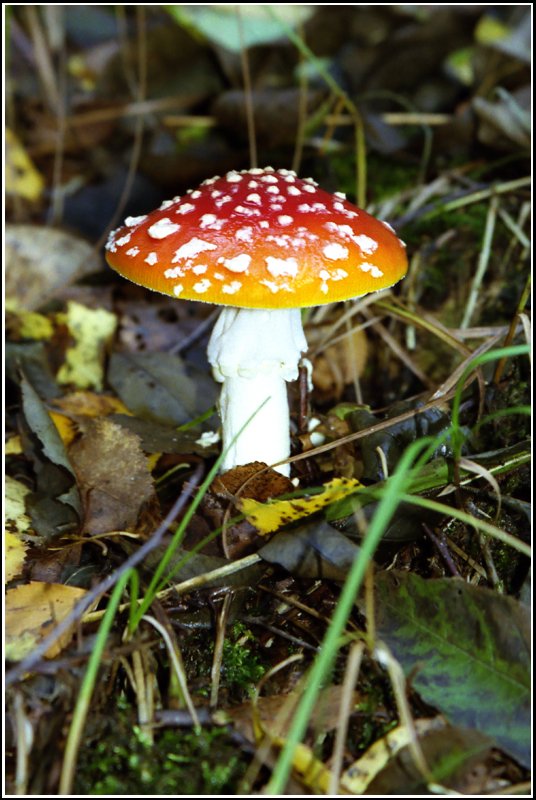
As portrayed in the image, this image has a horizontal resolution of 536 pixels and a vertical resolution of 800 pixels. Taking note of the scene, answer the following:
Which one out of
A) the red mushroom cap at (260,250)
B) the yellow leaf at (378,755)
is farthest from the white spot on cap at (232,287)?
the yellow leaf at (378,755)

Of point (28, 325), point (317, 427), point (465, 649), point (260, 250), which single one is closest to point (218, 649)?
point (465, 649)

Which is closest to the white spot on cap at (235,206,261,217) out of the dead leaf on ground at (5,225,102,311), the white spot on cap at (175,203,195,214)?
the white spot on cap at (175,203,195,214)

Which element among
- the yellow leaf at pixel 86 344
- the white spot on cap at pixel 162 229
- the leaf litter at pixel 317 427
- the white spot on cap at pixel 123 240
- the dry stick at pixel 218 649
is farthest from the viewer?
the yellow leaf at pixel 86 344

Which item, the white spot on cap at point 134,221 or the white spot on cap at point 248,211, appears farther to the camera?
the white spot on cap at point 134,221

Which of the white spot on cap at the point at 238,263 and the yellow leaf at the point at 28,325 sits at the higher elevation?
the white spot on cap at the point at 238,263

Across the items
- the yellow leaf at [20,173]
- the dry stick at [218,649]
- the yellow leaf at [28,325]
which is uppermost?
the yellow leaf at [20,173]

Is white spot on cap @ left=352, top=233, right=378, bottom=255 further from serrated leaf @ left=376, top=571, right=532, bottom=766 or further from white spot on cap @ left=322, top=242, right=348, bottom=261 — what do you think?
serrated leaf @ left=376, top=571, right=532, bottom=766

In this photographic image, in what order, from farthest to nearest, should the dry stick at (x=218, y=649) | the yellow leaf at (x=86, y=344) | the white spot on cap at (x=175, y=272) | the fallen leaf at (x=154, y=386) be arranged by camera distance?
1. the yellow leaf at (x=86, y=344)
2. the fallen leaf at (x=154, y=386)
3. the white spot on cap at (x=175, y=272)
4. the dry stick at (x=218, y=649)

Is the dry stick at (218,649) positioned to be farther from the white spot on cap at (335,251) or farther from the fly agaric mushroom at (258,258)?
the white spot on cap at (335,251)
